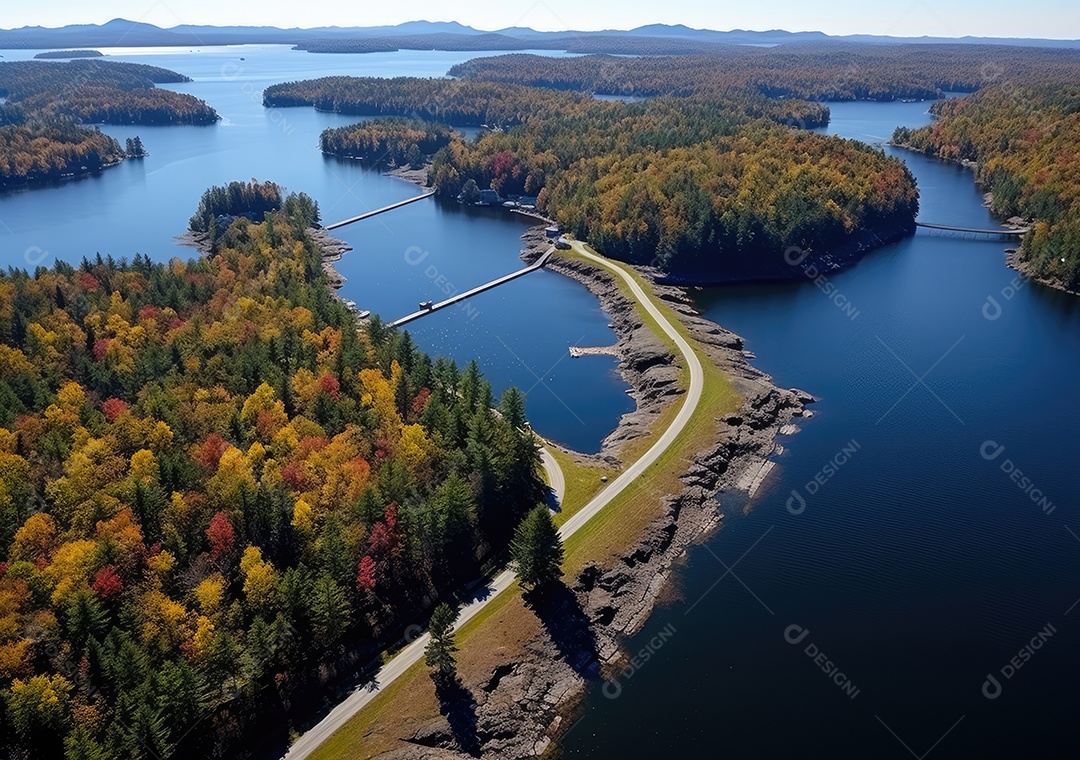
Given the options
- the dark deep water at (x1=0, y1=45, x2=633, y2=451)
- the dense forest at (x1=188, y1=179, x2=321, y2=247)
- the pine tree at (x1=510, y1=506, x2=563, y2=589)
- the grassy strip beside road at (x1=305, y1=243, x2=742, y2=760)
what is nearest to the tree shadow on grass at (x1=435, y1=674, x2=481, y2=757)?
the grassy strip beside road at (x1=305, y1=243, x2=742, y2=760)

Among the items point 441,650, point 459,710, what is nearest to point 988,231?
point 441,650

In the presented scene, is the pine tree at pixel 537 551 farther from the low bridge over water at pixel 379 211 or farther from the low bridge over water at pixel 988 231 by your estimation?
the low bridge over water at pixel 988 231

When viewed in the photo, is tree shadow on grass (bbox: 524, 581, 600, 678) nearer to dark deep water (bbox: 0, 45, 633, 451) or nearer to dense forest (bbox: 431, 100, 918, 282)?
dark deep water (bbox: 0, 45, 633, 451)

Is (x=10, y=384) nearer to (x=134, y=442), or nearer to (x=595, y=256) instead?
(x=134, y=442)

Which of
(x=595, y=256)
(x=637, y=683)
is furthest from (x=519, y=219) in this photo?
(x=637, y=683)

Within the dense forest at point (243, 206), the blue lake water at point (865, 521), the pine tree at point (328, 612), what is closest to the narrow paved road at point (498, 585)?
the pine tree at point (328, 612)
